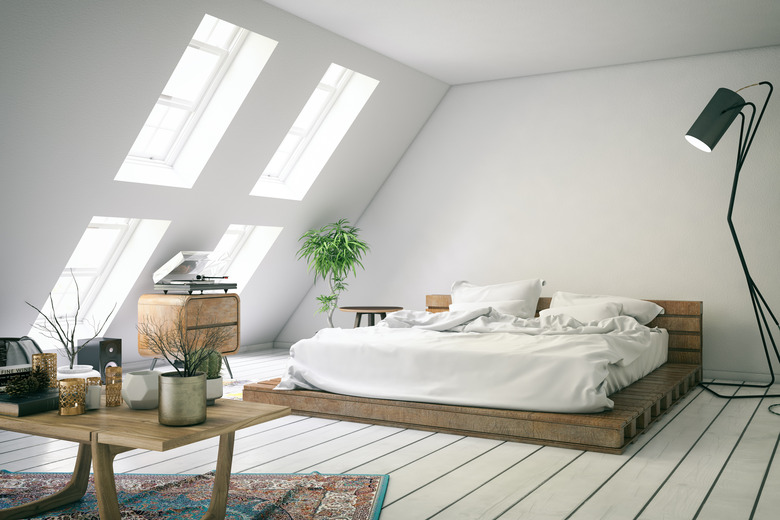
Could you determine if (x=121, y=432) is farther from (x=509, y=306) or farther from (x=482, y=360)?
(x=509, y=306)

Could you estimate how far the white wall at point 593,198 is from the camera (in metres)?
6.00

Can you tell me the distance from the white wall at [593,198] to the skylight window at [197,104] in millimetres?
2560

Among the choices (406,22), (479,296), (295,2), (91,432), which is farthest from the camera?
(479,296)

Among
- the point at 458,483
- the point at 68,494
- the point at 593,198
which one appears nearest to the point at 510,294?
the point at 593,198

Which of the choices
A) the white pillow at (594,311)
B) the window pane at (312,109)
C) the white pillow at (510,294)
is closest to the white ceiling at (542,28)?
the window pane at (312,109)

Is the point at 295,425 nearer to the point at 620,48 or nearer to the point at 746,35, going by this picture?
the point at 620,48

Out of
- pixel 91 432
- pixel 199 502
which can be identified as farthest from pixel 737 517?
pixel 91 432

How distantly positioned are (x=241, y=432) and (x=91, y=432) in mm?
2048

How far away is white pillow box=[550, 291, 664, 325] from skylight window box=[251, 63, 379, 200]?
2499 millimetres

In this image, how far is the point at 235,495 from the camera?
303 centimetres

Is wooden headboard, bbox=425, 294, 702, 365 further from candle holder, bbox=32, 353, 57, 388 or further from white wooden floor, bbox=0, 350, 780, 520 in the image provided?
candle holder, bbox=32, 353, 57, 388

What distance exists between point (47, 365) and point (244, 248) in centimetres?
433

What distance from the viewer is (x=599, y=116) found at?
6664mm

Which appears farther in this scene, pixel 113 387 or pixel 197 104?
pixel 197 104
